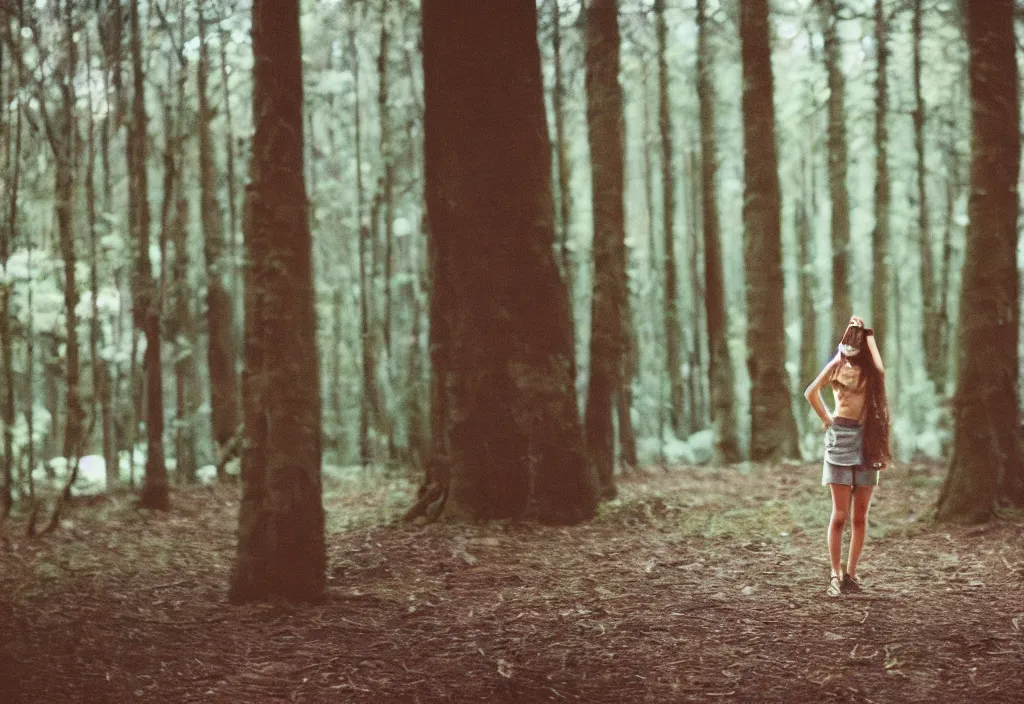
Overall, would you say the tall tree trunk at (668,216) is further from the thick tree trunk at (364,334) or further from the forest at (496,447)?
the thick tree trunk at (364,334)

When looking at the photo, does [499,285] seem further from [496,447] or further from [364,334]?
[364,334]

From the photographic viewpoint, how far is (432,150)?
39.0 ft

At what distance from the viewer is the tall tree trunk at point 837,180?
19391 mm

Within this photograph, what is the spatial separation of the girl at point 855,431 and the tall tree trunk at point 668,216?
1110 cm

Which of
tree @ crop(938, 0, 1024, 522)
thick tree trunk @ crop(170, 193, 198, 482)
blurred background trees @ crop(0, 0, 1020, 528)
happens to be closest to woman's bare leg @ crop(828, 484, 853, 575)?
tree @ crop(938, 0, 1024, 522)

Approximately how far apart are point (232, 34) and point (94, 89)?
8.99 ft

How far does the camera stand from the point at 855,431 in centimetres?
801

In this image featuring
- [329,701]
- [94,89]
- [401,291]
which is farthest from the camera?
[401,291]

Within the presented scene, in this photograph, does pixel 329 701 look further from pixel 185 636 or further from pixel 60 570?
pixel 60 570

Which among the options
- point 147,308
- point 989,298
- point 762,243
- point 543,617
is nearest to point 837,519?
point 543,617

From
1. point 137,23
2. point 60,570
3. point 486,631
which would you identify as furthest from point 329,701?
point 137,23

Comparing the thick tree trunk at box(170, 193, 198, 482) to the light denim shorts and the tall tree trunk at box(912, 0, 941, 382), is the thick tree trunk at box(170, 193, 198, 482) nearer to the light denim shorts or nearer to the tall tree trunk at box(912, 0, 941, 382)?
the light denim shorts

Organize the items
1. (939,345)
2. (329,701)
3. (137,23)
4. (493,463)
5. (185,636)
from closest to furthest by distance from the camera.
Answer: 1. (329,701)
2. (185,636)
3. (493,463)
4. (137,23)
5. (939,345)

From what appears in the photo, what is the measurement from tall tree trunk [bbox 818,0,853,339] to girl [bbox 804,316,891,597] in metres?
11.3
